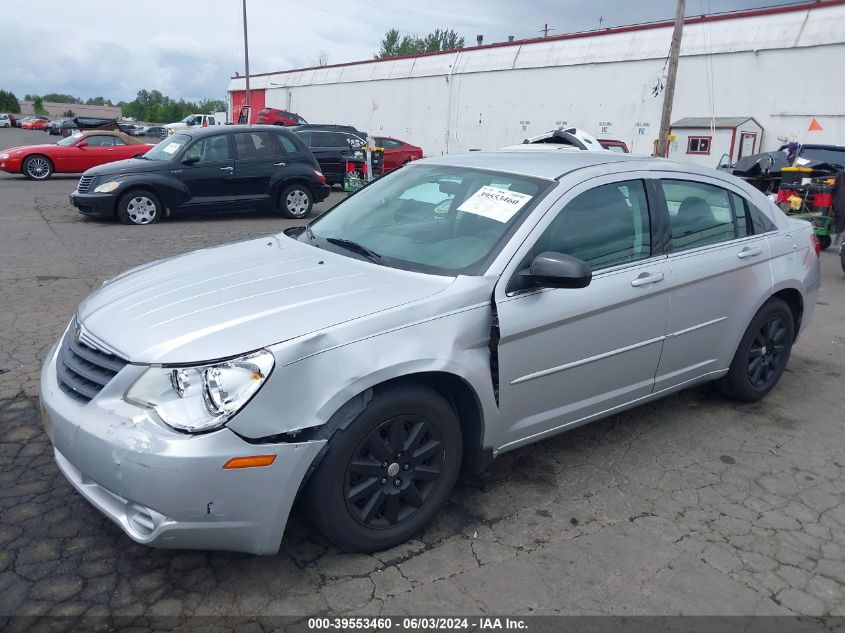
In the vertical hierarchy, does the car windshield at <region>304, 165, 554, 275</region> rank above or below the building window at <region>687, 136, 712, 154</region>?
below

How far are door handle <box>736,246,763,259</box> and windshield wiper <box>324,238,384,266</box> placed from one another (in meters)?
2.30

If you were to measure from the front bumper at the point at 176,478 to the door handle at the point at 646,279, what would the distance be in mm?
1940

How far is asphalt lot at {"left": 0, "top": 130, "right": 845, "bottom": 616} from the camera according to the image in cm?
270

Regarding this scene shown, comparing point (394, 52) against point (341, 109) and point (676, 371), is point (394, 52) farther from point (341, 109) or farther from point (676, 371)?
point (676, 371)

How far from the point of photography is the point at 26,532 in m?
3.01

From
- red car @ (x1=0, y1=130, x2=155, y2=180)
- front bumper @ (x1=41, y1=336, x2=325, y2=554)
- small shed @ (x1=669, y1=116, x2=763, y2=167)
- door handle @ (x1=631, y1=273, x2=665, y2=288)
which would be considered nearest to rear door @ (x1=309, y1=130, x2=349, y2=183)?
red car @ (x1=0, y1=130, x2=155, y2=180)

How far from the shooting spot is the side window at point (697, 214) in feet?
13.1

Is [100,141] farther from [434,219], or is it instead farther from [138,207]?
[434,219]

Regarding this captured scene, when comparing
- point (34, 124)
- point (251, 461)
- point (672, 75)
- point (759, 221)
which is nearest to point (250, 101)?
point (34, 124)

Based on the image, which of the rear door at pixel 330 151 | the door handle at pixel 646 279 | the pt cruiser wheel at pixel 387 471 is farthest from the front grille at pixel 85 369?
the rear door at pixel 330 151

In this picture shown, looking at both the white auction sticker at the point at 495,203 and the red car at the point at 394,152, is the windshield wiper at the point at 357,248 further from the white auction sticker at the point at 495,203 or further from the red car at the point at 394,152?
the red car at the point at 394,152

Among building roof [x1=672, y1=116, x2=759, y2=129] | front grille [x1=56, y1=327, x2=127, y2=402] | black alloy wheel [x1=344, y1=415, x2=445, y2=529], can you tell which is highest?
building roof [x1=672, y1=116, x2=759, y2=129]

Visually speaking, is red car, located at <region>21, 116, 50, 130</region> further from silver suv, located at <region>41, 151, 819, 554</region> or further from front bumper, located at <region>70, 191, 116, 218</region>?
silver suv, located at <region>41, 151, 819, 554</region>

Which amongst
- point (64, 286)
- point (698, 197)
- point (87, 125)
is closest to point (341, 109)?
point (87, 125)
